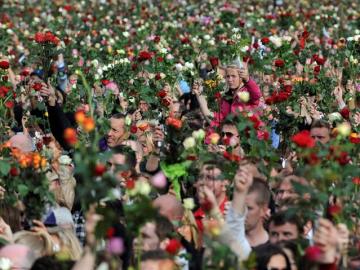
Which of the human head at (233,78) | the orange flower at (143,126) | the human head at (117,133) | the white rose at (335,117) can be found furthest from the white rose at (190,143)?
the human head at (233,78)

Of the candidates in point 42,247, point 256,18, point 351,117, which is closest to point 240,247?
point 42,247

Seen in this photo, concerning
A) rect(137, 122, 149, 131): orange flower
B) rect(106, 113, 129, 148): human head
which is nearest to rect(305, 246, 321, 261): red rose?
rect(106, 113, 129, 148): human head

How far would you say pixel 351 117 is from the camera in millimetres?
8734

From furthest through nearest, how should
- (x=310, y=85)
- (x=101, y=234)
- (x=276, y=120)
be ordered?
(x=310, y=85) < (x=276, y=120) < (x=101, y=234)

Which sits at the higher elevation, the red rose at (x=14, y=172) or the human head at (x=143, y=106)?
the human head at (x=143, y=106)

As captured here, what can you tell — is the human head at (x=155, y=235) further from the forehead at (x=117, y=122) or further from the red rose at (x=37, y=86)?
the red rose at (x=37, y=86)

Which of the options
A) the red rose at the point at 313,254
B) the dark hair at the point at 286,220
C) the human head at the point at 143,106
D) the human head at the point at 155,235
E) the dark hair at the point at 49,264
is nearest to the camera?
the red rose at the point at 313,254

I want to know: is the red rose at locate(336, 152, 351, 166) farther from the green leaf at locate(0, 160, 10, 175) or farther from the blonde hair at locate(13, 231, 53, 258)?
the green leaf at locate(0, 160, 10, 175)

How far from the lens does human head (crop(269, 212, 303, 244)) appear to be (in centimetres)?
557

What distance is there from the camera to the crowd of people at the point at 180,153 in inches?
184

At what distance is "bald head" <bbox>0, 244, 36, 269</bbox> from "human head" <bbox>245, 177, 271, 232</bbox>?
1386 mm

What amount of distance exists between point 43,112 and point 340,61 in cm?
396

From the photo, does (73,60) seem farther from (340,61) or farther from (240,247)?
(240,247)

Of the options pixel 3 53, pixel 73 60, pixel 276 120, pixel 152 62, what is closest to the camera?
pixel 276 120
